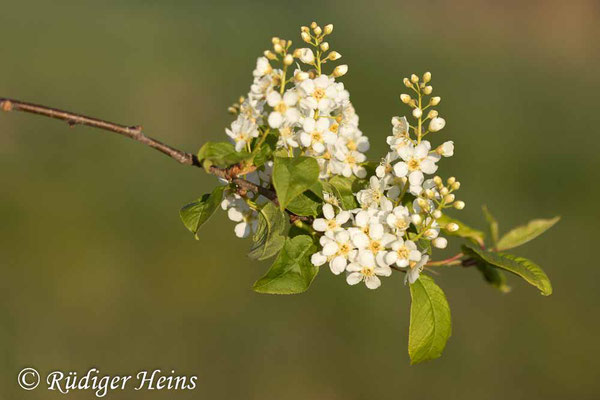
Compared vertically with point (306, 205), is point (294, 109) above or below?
above

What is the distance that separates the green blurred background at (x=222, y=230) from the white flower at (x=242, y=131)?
362 centimetres

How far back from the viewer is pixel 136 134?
59.3 inches

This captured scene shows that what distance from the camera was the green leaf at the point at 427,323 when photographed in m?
1.65

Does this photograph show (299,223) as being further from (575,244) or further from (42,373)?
(575,244)

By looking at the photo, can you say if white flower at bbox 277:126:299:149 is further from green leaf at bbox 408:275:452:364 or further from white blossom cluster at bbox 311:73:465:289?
green leaf at bbox 408:275:452:364

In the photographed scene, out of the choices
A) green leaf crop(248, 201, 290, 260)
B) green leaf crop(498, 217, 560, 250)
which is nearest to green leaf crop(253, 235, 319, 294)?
green leaf crop(248, 201, 290, 260)

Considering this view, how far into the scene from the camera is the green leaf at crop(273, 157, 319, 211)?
145cm

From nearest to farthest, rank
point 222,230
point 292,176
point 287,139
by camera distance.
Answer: point 292,176, point 287,139, point 222,230

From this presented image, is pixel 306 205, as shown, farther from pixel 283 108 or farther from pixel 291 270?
pixel 283 108

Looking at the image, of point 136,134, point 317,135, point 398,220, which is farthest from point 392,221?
point 136,134

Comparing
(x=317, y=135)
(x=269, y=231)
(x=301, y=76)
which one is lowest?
(x=269, y=231)

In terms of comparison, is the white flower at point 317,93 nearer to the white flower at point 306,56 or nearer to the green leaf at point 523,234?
the white flower at point 306,56

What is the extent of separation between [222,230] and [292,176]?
16.3 ft

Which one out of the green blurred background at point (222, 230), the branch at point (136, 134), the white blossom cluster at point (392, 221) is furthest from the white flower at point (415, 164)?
the green blurred background at point (222, 230)
